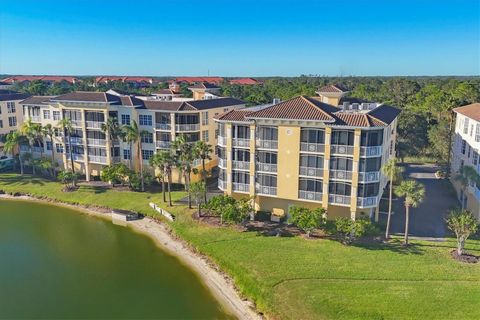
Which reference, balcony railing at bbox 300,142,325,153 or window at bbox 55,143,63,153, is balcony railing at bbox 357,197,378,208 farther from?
window at bbox 55,143,63,153

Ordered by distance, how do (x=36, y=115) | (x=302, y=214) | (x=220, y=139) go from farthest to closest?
(x=36, y=115)
(x=220, y=139)
(x=302, y=214)

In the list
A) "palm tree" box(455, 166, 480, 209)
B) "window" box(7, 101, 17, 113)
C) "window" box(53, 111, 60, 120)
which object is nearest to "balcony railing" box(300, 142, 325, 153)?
"palm tree" box(455, 166, 480, 209)

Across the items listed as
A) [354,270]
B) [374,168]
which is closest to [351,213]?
[374,168]

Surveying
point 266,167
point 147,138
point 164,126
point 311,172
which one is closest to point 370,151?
point 311,172

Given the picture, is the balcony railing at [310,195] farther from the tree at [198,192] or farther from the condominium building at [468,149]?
the condominium building at [468,149]

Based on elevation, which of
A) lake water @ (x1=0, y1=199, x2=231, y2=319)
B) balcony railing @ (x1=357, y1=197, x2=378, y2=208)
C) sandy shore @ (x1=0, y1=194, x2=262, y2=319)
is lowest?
lake water @ (x1=0, y1=199, x2=231, y2=319)

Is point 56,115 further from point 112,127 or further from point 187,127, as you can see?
point 187,127

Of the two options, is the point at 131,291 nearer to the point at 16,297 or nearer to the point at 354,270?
the point at 16,297
